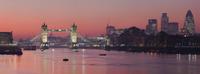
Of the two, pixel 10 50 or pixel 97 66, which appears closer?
pixel 97 66

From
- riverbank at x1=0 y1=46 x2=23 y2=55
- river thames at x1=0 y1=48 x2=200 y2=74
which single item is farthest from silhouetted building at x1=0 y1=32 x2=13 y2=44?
river thames at x1=0 y1=48 x2=200 y2=74

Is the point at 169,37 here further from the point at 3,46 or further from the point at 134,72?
the point at 134,72

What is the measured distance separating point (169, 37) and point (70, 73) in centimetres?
11436

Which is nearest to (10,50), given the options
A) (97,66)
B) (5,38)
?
(5,38)

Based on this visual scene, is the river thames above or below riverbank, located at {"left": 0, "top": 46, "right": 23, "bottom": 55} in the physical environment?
below

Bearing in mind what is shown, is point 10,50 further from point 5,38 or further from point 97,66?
point 97,66

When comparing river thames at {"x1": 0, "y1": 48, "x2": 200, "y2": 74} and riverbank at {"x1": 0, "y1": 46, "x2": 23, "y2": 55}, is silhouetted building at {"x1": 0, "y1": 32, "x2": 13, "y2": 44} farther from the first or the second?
river thames at {"x1": 0, "y1": 48, "x2": 200, "y2": 74}

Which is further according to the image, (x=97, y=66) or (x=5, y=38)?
(x=5, y=38)

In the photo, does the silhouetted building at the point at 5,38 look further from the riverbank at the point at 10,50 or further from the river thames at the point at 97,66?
the river thames at the point at 97,66

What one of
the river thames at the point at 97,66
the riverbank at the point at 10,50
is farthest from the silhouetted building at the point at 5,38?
the river thames at the point at 97,66

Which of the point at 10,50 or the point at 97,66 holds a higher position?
the point at 10,50

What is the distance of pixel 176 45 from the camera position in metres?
169

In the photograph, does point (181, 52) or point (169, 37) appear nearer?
point (181, 52)

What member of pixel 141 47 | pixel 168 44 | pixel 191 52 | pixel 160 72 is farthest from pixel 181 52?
pixel 160 72
